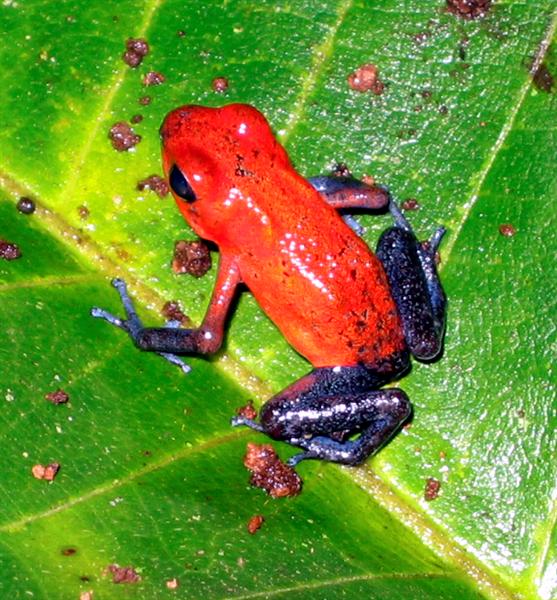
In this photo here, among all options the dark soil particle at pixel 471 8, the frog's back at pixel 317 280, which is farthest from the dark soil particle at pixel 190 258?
the dark soil particle at pixel 471 8

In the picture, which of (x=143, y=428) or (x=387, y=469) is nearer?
(x=143, y=428)

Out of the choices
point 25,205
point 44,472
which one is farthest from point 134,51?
point 44,472

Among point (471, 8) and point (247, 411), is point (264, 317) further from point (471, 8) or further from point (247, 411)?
point (471, 8)

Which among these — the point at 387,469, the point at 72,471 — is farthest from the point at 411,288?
the point at 72,471

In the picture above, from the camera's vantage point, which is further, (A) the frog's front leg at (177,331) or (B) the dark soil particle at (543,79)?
(B) the dark soil particle at (543,79)

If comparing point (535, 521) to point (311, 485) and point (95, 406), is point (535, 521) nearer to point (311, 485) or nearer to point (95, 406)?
point (311, 485)

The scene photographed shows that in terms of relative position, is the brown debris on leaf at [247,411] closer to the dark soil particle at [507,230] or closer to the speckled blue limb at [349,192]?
the speckled blue limb at [349,192]
